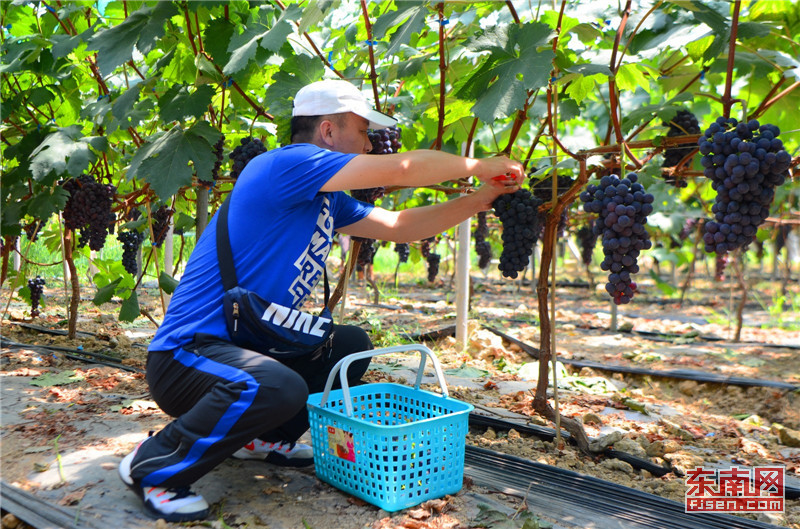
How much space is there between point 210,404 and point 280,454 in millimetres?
632

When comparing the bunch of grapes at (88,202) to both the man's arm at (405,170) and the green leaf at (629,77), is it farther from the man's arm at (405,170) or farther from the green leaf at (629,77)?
the green leaf at (629,77)

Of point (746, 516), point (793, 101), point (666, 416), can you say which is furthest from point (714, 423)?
point (793, 101)

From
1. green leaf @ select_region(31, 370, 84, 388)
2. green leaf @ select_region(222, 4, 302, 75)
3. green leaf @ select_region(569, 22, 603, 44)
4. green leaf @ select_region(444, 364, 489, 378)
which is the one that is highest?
green leaf @ select_region(569, 22, 603, 44)

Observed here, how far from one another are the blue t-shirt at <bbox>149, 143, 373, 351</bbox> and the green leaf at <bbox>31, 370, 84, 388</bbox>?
5.72 feet

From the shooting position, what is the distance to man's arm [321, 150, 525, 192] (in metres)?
2.25

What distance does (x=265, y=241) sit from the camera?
7.68 feet

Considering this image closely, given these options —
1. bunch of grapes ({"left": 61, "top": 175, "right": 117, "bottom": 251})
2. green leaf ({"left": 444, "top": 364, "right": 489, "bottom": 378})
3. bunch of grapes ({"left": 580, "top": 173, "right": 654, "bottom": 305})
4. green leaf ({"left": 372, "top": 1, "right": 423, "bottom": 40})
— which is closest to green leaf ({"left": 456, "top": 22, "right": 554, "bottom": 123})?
green leaf ({"left": 372, "top": 1, "right": 423, "bottom": 40})

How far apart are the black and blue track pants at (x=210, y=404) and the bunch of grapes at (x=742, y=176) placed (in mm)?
1447

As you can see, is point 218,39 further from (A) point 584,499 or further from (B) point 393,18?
(A) point 584,499

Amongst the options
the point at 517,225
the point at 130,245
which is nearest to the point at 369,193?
the point at 517,225

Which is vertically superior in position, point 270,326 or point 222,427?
point 270,326

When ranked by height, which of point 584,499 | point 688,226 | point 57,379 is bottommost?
point 584,499

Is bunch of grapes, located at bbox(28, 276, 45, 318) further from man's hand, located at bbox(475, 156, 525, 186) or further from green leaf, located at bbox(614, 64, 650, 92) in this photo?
green leaf, located at bbox(614, 64, 650, 92)

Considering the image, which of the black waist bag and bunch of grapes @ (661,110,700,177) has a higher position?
bunch of grapes @ (661,110,700,177)
